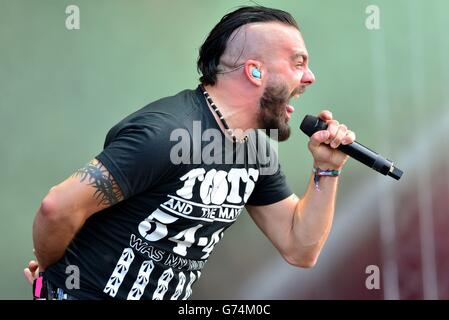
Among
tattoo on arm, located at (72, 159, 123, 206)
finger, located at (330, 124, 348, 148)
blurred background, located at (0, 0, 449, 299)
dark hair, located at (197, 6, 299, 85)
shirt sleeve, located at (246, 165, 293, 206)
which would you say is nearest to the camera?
tattoo on arm, located at (72, 159, 123, 206)

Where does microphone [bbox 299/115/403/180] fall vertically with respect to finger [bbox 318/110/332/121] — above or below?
below

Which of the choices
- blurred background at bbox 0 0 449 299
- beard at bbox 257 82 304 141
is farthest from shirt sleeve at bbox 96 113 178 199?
blurred background at bbox 0 0 449 299

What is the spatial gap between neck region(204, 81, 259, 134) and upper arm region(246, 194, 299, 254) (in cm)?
34

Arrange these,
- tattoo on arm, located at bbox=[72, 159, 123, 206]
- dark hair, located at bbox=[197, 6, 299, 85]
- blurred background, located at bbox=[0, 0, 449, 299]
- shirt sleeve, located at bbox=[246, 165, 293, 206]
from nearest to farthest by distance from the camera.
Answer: tattoo on arm, located at bbox=[72, 159, 123, 206] → dark hair, located at bbox=[197, 6, 299, 85] → shirt sleeve, located at bbox=[246, 165, 293, 206] → blurred background, located at bbox=[0, 0, 449, 299]

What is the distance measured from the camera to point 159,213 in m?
1.74

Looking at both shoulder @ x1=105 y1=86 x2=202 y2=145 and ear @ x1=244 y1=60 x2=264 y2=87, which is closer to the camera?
shoulder @ x1=105 y1=86 x2=202 y2=145

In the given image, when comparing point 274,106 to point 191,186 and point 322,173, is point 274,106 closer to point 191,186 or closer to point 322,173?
point 322,173

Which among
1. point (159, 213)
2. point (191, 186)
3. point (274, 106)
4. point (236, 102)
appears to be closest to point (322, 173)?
point (274, 106)

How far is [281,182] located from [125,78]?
3.59 feet

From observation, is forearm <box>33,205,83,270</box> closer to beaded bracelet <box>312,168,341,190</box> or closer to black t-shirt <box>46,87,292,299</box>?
black t-shirt <box>46,87,292,299</box>

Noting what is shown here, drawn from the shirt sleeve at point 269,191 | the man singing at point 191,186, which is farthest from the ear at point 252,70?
the shirt sleeve at point 269,191

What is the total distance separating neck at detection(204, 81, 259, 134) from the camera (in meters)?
1.91

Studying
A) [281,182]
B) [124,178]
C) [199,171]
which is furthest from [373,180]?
[124,178]

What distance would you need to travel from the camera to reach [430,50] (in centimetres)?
298
